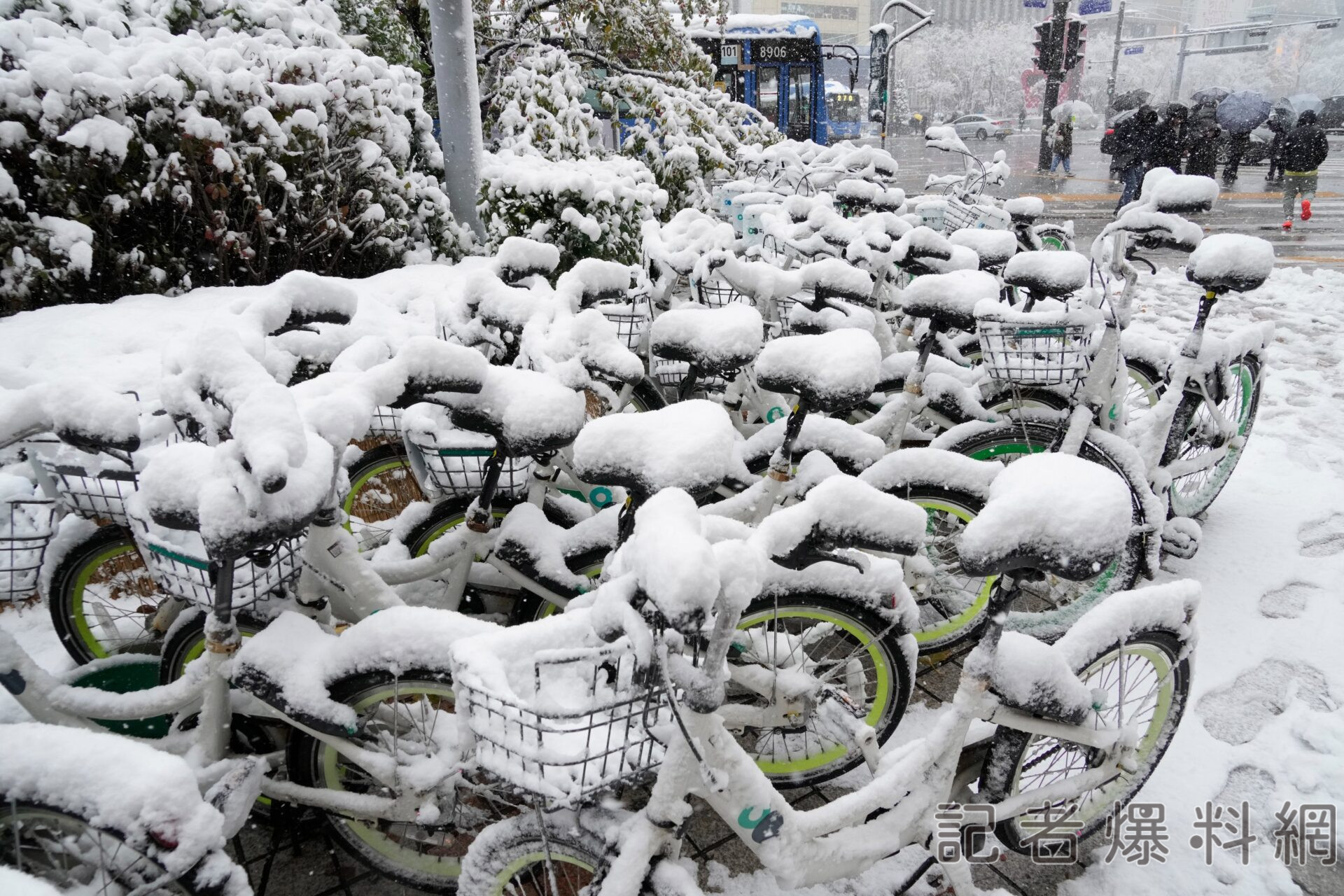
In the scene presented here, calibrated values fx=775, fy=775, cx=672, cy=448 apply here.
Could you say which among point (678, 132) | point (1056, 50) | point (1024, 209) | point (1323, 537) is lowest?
point (1323, 537)

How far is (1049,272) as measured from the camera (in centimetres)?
274

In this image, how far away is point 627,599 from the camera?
→ 143 cm

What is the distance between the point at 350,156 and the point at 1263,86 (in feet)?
172

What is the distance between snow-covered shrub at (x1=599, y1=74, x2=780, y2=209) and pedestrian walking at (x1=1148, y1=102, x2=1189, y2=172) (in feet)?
25.7

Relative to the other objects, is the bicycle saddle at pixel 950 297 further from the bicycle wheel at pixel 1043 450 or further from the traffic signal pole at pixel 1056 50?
the traffic signal pole at pixel 1056 50

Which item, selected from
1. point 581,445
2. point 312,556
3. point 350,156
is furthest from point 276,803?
point 350,156

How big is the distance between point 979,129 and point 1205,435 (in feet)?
117

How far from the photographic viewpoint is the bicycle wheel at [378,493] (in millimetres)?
3113

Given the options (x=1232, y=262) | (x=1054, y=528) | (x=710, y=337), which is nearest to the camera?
(x=1054, y=528)

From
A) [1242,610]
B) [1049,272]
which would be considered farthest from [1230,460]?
[1049,272]

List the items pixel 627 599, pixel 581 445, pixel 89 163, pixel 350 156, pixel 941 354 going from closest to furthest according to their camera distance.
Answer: pixel 627 599
pixel 581 445
pixel 941 354
pixel 89 163
pixel 350 156

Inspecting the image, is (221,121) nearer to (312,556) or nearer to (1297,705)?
(312,556)

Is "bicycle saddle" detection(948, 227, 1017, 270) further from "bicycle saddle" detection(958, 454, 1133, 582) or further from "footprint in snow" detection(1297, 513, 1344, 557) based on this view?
"bicycle saddle" detection(958, 454, 1133, 582)

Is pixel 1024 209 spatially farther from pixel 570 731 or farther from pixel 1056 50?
pixel 1056 50
